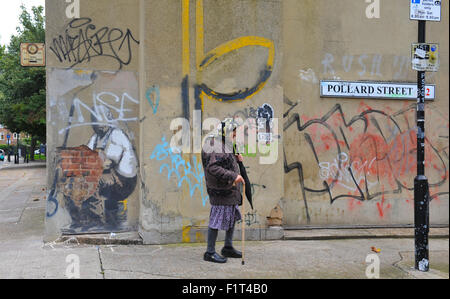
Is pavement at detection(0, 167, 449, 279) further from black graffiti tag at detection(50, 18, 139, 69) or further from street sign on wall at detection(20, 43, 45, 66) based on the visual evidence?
street sign on wall at detection(20, 43, 45, 66)

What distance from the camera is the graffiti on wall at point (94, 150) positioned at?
6797mm

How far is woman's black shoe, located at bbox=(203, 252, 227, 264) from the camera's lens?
5.61m

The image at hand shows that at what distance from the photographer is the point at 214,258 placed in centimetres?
564

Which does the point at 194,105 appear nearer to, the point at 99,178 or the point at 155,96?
the point at 155,96

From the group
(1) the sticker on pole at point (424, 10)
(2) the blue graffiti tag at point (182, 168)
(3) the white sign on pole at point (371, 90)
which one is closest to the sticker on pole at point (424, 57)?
(1) the sticker on pole at point (424, 10)

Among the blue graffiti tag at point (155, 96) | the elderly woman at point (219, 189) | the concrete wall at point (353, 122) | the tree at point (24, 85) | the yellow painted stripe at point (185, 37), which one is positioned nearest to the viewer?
the elderly woman at point (219, 189)

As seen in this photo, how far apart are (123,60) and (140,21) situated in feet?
2.30

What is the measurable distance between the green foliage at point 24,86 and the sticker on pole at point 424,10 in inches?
874

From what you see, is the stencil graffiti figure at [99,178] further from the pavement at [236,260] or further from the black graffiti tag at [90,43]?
the black graffiti tag at [90,43]

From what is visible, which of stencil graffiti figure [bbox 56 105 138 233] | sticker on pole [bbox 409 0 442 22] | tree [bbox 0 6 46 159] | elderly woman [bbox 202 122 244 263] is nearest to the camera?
sticker on pole [bbox 409 0 442 22]

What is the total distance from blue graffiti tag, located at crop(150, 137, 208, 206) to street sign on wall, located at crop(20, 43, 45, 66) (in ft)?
9.57

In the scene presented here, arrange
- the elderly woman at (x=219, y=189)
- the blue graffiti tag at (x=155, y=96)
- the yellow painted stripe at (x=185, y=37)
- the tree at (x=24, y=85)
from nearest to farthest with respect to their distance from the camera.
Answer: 1. the elderly woman at (x=219, y=189)
2. the blue graffiti tag at (x=155, y=96)
3. the yellow painted stripe at (x=185, y=37)
4. the tree at (x=24, y=85)

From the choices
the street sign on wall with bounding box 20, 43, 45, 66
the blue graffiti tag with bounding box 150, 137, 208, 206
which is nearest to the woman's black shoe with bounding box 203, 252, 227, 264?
the blue graffiti tag with bounding box 150, 137, 208, 206

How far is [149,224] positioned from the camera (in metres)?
6.62
